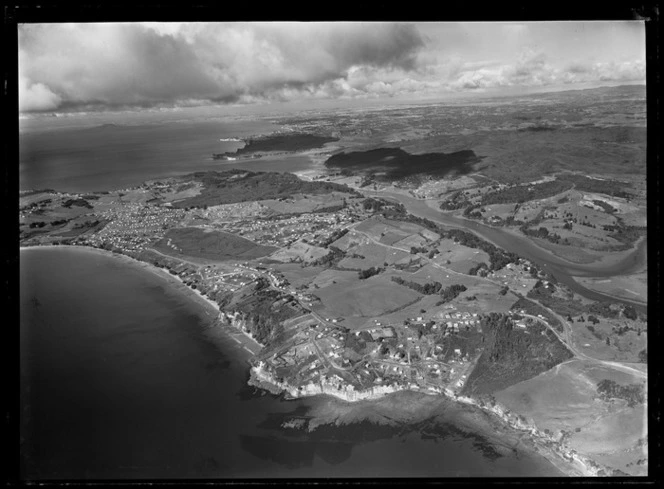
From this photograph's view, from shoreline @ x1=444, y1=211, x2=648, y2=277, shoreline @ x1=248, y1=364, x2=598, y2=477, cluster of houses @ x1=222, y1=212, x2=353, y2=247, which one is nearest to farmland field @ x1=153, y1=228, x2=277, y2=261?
cluster of houses @ x1=222, y1=212, x2=353, y2=247

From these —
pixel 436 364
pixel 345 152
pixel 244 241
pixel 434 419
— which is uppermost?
pixel 345 152

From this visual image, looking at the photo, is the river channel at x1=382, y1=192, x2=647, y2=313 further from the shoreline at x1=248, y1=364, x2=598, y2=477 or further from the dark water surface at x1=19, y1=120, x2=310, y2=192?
the dark water surface at x1=19, y1=120, x2=310, y2=192

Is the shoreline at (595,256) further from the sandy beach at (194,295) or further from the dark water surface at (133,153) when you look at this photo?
the sandy beach at (194,295)

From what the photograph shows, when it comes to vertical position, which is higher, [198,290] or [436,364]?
[198,290]
